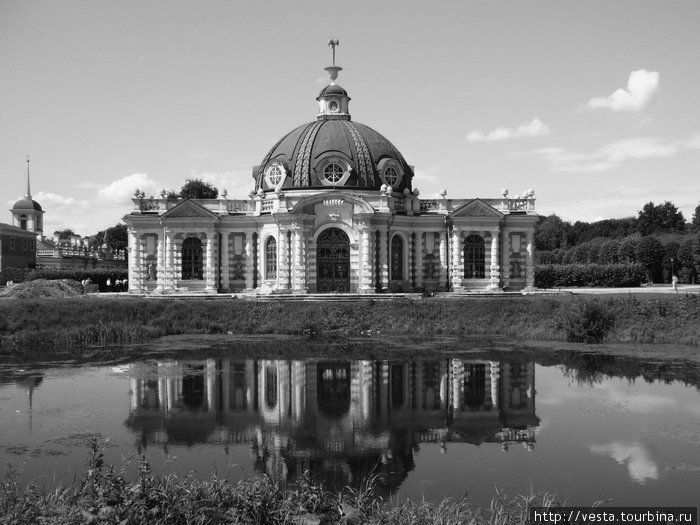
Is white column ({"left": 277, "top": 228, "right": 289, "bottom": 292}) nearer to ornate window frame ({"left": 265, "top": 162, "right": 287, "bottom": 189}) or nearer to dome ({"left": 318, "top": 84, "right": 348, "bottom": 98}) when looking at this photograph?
ornate window frame ({"left": 265, "top": 162, "right": 287, "bottom": 189})

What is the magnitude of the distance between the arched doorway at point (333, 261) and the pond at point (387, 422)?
19.2 metres

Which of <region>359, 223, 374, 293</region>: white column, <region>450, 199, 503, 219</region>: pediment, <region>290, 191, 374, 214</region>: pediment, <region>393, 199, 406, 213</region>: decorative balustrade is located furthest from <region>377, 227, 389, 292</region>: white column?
<region>450, 199, 503, 219</region>: pediment

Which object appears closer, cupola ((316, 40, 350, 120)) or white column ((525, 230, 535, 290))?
white column ((525, 230, 535, 290))

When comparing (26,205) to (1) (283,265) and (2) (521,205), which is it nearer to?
(1) (283,265)

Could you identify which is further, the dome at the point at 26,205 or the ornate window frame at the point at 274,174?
the dome at the point at 26,205

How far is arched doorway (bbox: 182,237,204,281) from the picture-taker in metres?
51.2

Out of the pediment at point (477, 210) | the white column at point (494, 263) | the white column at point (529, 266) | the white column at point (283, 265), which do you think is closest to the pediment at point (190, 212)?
the white column at point (283, 265)

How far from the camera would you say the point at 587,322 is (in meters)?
34.3

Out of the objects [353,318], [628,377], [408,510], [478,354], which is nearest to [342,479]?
[408,510]

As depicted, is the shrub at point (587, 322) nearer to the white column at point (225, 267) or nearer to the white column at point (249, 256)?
the white column at point (249, 256)

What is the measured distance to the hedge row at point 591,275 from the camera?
67.8 m

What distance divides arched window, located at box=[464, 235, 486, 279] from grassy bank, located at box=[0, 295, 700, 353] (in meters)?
11.0

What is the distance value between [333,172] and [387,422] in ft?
110

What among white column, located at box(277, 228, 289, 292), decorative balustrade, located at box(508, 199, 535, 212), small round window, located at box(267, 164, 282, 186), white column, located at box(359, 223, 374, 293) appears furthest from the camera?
decorative balustrade, located at box(508, 199, 535, 212)
